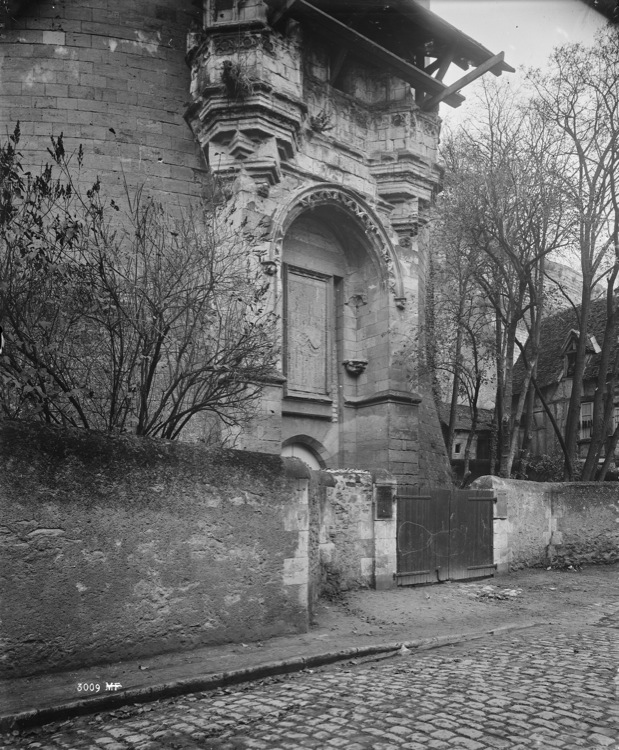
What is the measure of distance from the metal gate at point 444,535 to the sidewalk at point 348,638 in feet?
0.86

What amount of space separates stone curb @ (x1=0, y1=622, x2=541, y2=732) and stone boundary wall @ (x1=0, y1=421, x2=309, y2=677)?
74 cm

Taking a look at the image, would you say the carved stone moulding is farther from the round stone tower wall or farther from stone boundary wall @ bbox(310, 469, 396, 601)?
stone boundary wall @ bbox(310, 469, 396, 601)

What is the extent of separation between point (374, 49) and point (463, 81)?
2340 millimetres

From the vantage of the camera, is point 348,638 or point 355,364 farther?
point 355,364

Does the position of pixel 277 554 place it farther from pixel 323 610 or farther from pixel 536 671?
pixel 536 671

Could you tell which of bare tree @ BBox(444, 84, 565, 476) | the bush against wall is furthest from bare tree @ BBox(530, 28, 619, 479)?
the bush against wall

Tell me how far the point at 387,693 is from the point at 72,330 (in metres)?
4.48

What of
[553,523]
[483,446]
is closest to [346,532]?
[553,523]

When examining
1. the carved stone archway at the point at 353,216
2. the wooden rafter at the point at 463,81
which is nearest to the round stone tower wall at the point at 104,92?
the carved stone archway at the point at 353,216

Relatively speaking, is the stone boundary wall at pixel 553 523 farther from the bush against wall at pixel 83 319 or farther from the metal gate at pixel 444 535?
the bush against wall at pixel 83 319

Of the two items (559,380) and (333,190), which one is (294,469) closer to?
(333,190)

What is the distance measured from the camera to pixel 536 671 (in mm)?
5906

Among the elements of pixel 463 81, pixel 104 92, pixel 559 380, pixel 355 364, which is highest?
pixel 463 81

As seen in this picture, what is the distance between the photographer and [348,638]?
7.27 m
